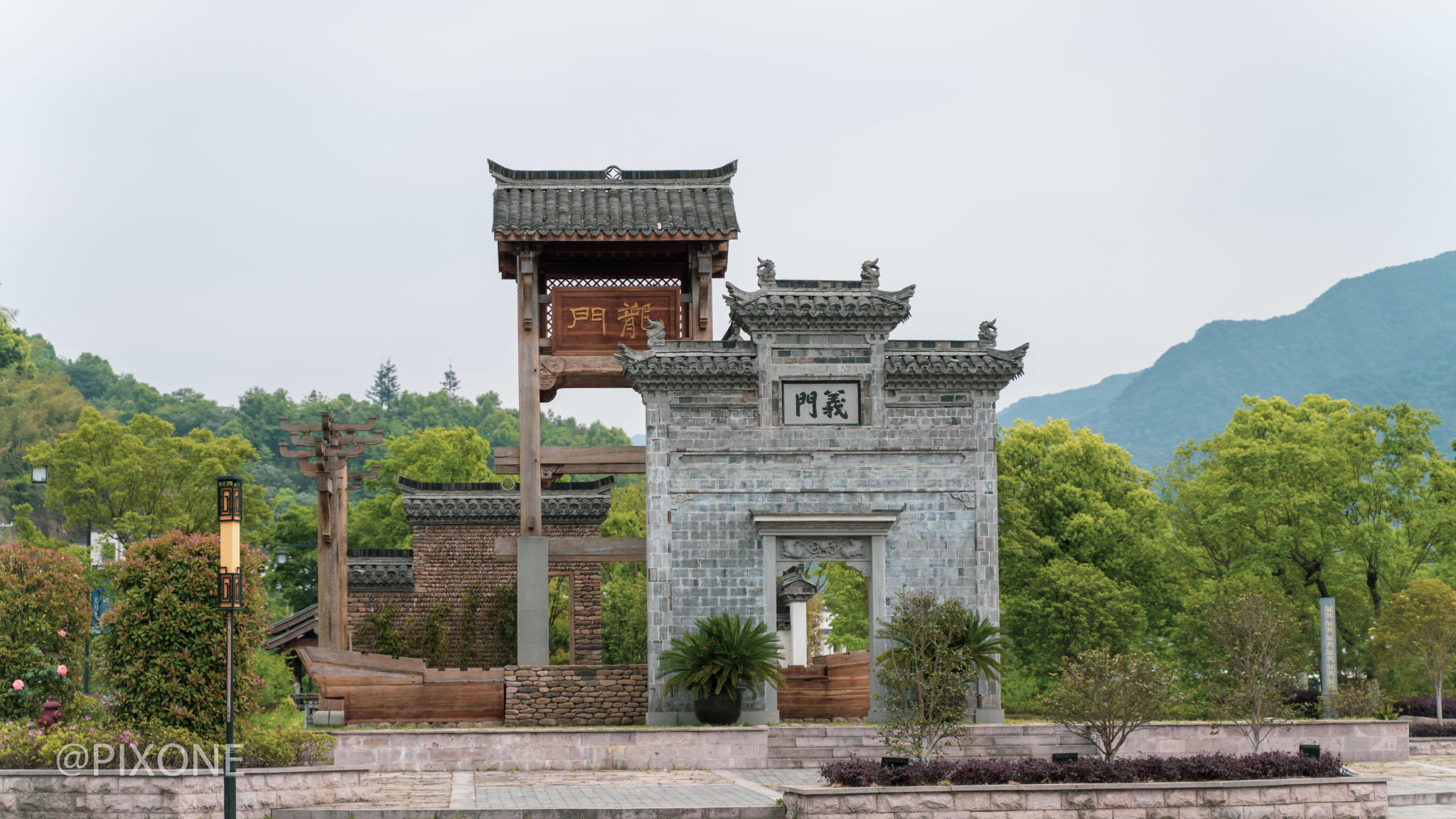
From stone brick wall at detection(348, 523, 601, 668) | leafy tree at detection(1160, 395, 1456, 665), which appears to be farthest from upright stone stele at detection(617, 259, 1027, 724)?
leafy tree at detection(1160, 395, 1456, 665)

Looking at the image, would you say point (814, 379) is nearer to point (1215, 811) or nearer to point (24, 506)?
point (1215, 811)

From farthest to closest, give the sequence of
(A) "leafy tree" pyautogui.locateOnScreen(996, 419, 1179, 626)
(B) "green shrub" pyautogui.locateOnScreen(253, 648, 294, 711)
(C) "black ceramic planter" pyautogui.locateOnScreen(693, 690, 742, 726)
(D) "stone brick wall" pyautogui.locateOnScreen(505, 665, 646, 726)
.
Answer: (A) "leafy tree" pyautogui.locateOnScreen(996, 419, 1179, 626)
(B) "green shrub" pyautogui.locateOnScreen(253, 648, 294, 711)
(D) "stone brick wall" pyautogui.locateOnScreen(505, 665, 646, 726)
(C) "black ceramic planter" pyautogui.locateOnScreen(693, 690, 742, 726)

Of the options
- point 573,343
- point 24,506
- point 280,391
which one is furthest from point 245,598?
point 280,391

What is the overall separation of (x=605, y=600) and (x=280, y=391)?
64.8 m

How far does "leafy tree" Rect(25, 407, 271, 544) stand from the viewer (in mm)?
45375

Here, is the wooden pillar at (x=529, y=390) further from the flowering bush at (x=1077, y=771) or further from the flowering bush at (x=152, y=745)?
the flowering bush at (x=1077, y=771)

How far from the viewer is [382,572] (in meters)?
35.2

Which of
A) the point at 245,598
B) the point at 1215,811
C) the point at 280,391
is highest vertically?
the point at 280,391

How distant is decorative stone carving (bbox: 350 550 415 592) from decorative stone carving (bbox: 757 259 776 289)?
627 inches

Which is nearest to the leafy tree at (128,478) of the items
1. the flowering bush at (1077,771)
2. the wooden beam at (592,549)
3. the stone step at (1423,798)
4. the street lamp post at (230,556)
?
the wooden beam at (592,549)

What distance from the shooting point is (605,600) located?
48.4m

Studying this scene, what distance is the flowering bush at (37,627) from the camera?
23.2 m

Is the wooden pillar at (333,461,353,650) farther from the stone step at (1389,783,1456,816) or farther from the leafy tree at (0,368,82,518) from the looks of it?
the leafy tree at (0,368,82,518)

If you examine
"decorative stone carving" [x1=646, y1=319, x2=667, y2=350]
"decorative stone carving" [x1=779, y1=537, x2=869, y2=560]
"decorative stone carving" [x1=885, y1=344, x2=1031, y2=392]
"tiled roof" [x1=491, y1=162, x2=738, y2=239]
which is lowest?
"decorative stone carving" [x1=779, y1=537, x2=869, y2=560]
